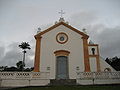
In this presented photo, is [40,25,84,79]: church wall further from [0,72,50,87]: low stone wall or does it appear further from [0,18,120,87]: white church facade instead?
[0,72,50,87]: low stone wall

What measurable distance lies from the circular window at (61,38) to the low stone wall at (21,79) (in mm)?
5204

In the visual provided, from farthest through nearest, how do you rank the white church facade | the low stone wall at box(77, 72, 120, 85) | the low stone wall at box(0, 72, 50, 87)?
the white church facade
the low stone wall at box(77, 72, 120, 85)
the low stone wall at box(0, 72, 50, 87)

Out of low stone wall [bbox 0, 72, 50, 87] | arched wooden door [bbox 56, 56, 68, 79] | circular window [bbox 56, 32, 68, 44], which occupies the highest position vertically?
circular window [bbox 56, 32, 68, 44]

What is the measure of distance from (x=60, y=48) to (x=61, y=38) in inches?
55.6

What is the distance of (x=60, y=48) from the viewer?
55.3 feet

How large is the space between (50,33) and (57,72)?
5.01 meters

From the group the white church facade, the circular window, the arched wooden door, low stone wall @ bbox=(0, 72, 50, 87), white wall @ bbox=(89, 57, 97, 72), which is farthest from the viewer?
white wall @ bbox=(89, 57, 97, 72)

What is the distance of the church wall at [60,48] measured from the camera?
16073 millimetres

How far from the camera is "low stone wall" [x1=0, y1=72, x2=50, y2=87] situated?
1283 centimetres

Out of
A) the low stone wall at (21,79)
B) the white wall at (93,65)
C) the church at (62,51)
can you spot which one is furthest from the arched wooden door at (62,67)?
the white wall at (93,65)

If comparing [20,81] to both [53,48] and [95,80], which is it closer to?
[53,48]

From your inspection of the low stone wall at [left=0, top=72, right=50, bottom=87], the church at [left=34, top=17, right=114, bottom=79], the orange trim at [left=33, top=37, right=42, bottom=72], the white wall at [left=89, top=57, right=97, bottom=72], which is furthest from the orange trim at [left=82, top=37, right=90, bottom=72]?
the orange trim at [left=33, top=37, right=42, bottom=72]

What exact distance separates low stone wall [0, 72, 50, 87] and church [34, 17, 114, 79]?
2224 millimetres

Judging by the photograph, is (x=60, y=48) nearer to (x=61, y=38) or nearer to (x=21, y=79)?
(x=61, y=38)
